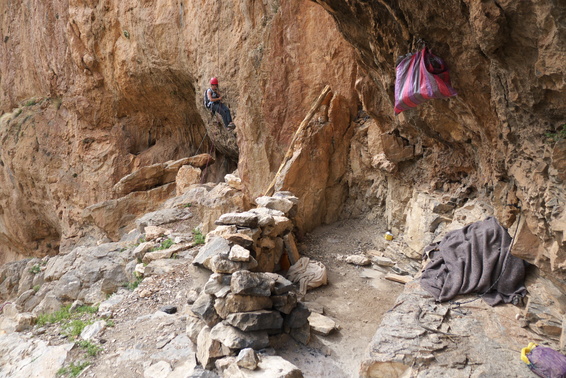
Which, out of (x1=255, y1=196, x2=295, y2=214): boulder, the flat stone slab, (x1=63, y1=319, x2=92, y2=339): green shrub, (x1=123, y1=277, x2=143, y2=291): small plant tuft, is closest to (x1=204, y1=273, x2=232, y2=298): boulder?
the flat stone slab

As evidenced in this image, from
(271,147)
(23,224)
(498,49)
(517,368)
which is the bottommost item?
(23,224)

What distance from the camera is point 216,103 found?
8883 millimetres

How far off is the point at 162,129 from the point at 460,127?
40.4ft

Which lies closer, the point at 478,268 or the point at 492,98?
the point at 492,98

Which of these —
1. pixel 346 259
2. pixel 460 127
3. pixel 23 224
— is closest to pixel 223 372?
pixel 346 259

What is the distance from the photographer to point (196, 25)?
9.56 metres

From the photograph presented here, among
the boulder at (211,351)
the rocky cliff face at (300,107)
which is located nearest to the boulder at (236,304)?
the boulder at (211,351)

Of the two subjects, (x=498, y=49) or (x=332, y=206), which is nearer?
(x=498, y=49)

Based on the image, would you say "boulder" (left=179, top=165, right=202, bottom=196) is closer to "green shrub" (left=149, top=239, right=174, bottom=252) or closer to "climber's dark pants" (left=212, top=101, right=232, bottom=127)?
"climber's dark pants" (left=212, top=101, right=232, bottom=127)

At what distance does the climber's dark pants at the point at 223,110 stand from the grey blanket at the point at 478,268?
21.4 ft

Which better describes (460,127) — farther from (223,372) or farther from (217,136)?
(217,136)

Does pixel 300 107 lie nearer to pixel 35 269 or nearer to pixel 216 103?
pixel 216 103

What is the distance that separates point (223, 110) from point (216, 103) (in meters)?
0.29

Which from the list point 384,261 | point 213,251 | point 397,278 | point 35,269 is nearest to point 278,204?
point 384,261
